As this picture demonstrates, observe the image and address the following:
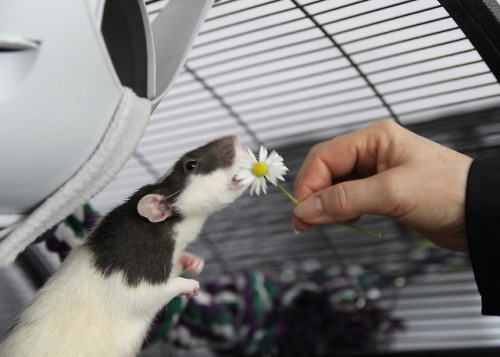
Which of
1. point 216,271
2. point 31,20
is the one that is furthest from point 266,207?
point 31,20

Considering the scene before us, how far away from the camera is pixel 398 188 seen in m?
0.86

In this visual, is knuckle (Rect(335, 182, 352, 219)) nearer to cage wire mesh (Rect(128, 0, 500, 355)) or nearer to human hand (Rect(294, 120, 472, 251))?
human hand (Rect(294, 120, 472, 251))

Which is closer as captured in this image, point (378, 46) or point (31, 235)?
point (31, 235)

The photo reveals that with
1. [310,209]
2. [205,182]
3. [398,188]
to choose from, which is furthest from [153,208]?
[398,188]

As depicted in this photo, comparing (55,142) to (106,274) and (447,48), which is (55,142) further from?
(447,48)

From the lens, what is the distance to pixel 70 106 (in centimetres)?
50

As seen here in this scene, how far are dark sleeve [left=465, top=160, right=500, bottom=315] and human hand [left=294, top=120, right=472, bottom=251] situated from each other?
2cm

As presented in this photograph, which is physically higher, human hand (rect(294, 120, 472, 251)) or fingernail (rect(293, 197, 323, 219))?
fingernail (rect(293, 197, 323, 219))

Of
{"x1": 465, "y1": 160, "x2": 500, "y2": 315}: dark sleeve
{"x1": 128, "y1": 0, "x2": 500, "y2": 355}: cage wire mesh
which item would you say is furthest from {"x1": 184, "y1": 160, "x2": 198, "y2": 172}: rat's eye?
{"x1": 465, "y1": 160, "x2": 500, "y2": 315}: dark sleeve

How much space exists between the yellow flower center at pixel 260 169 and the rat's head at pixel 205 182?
0.29 ft

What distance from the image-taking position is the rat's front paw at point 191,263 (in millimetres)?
883

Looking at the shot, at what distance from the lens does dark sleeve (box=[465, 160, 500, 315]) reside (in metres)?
0.86

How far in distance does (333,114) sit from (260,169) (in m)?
0.47

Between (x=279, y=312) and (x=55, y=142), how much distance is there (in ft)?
2.94
